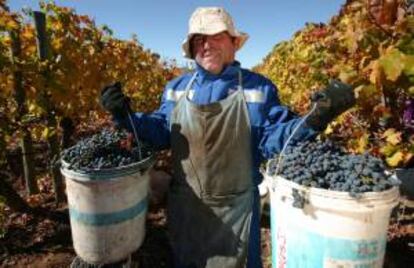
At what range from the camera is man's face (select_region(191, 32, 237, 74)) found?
2.42 metres

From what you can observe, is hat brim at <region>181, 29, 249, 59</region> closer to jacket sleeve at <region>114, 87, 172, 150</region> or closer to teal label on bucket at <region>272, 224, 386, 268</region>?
jacket sleeve at <region>114, 87, 172, 150</region>

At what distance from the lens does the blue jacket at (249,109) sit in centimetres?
228

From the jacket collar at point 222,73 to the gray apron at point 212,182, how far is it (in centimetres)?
7

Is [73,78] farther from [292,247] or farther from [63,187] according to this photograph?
[292,247]

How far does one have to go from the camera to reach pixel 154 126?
257cm

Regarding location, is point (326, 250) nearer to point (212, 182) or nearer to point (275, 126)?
point (275, 126)

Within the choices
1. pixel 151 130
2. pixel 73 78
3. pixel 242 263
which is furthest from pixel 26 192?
pixel 242 263

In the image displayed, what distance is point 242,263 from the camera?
2.51 metres

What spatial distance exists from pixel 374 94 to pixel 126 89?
13.2ft

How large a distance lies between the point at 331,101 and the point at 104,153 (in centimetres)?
128

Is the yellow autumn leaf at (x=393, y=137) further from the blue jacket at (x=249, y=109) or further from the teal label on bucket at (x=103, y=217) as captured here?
the teal label on bucket at (x=103, y=217)

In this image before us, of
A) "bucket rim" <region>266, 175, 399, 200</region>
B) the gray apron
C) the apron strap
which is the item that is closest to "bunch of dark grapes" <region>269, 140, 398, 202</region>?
"bucket rim" <region>266, 175, 399, 200</region>

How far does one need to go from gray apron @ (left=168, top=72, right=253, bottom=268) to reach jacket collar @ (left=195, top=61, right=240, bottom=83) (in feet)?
0.24

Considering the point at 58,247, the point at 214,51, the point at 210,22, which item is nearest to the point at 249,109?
the point at 214,51
